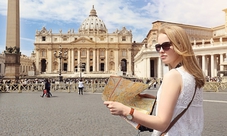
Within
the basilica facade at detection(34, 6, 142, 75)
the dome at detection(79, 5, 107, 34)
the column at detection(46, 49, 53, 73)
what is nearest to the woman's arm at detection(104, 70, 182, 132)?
the basilica facade at detection(34, 6, 142, 75)

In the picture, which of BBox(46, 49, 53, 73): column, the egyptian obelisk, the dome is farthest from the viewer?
the dome

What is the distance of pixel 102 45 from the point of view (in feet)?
267

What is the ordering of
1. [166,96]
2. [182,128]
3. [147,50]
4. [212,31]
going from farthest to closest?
[212,31] < [147,50] < [182,128] < [166,96]

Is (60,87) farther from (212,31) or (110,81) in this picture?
(212,31)

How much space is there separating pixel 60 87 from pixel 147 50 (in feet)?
91.4

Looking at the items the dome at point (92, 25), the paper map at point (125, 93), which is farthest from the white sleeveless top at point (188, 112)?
the dome at point (92, 25)

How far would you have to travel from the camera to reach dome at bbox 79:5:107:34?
10050 centimetres

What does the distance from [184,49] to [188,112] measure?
1.31ft

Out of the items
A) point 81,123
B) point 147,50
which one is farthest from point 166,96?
point 147,50

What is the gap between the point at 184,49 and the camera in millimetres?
1744

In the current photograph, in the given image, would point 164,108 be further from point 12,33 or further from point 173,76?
point 12,33

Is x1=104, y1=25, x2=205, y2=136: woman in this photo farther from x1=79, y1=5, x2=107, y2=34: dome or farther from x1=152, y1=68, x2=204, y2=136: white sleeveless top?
x1=79, y1=5, x2=107, y2=34: dome

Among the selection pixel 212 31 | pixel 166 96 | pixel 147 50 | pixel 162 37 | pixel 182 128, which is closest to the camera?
pixel 166 96

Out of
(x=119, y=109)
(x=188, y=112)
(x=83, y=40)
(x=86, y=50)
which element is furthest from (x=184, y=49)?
(x=86, y=50)
